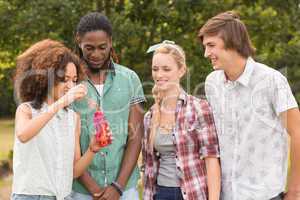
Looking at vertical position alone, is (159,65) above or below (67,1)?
below

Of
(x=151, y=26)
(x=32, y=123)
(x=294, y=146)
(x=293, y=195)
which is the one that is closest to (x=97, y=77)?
(x=32, y=123)

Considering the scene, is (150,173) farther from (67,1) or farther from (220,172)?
(67,1)

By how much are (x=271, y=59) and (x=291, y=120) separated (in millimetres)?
6398

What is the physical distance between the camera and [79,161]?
11.1 ft

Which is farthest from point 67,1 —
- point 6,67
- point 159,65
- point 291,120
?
point 291,120

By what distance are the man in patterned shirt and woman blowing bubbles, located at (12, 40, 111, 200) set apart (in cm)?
85

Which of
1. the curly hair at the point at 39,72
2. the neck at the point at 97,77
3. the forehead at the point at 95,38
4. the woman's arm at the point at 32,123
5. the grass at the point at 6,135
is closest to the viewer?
the woman's arm at the point at 32,123

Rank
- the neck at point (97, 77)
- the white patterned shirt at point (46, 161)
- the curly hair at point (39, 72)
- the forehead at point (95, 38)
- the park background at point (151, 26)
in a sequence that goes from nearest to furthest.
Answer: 1. the white patterned shirt at point (46, 161)
2. the curly hair at point (39, 72)
3. the forehead at point (95, 38)
4. the neck at point (97, 77)
5. the park background at point (151, 26)

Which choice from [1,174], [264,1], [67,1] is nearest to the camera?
[67,1]

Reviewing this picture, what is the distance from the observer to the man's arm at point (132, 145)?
3.56 m

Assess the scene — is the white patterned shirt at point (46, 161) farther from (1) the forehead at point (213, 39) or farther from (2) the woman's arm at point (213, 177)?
(1) the forehead at point (213, 39)

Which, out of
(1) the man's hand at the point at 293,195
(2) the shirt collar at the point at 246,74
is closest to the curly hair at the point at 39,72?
(2) the shirt collar at the point at 246,74

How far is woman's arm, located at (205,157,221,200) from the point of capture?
10.8ft

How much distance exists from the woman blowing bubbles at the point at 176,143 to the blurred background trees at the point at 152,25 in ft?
14.8
